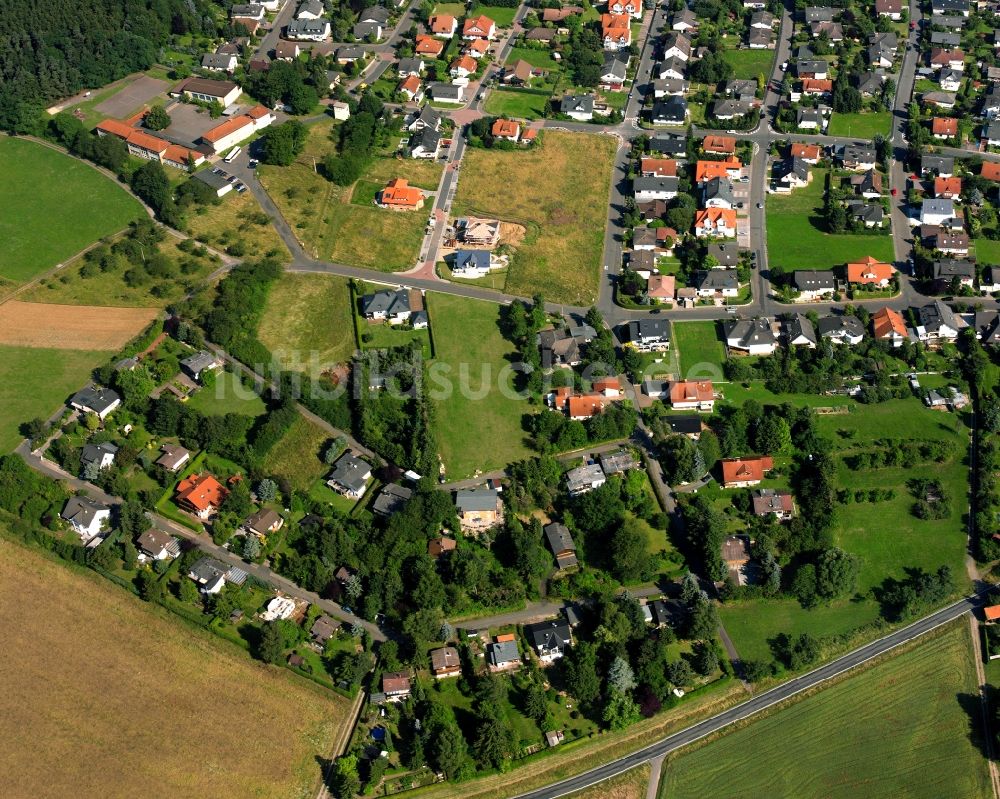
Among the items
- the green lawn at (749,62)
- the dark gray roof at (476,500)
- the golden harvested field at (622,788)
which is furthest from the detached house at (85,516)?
the green lawn at (749,62)

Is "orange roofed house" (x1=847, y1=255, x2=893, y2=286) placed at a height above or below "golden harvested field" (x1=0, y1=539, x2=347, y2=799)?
above

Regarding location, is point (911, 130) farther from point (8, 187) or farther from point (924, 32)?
point (8, 187)

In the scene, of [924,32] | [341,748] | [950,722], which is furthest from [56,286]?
[924,32]

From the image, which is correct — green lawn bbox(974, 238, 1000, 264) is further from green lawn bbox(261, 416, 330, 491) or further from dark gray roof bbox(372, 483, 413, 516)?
green lawn bbox(261, 416, 330, 491)

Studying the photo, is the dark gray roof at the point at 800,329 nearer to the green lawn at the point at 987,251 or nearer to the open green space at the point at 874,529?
the open green space at the point at 874,529

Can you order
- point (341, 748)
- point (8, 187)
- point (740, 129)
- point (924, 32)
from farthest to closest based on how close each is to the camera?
point (924, 32), point (740, 129), point (8, 187), point (341, 748)

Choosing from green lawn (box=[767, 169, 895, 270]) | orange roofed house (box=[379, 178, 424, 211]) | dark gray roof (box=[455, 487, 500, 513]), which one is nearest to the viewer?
dark gray roof (box=[455, 487, 500, 513])

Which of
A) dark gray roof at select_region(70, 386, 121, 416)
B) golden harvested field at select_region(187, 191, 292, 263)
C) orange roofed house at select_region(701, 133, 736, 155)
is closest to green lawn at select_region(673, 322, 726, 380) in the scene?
orange roofed house at select_region(701, 133, 736, 155)
